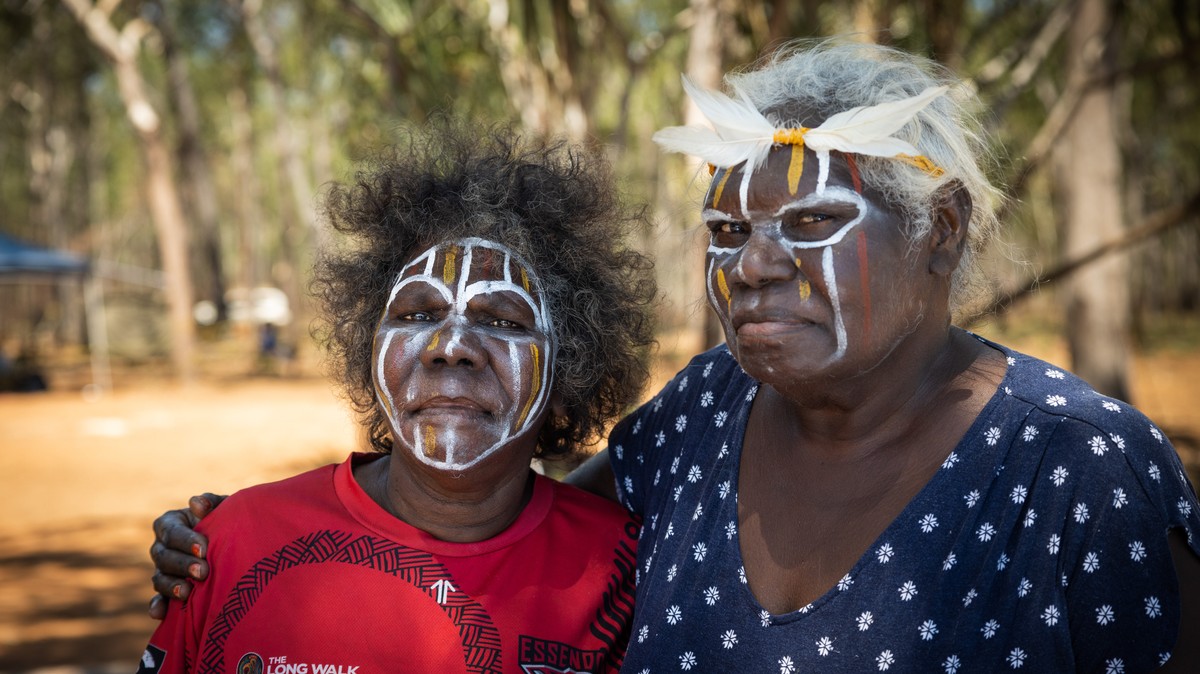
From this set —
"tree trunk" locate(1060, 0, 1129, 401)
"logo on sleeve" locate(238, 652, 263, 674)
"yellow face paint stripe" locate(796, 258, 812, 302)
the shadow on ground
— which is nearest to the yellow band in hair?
"yellow face paint stripe" locate(796, 258, 812, 302)

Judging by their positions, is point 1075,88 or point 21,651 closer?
point 21,651

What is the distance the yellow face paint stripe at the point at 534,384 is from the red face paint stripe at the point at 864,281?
2.45ft

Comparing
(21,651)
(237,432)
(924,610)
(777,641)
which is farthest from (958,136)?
(237,432)

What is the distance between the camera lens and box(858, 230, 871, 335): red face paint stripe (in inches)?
67.8

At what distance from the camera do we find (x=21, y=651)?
16.3ft

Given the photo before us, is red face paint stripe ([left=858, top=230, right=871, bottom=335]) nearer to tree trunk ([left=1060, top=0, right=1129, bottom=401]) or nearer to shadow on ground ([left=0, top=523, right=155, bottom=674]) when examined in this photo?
shadow on ground ([left=0, top=523, right=155, bottom=674])

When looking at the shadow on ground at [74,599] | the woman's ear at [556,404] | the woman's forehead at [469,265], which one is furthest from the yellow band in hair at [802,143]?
the shadow on ground at [74,599]

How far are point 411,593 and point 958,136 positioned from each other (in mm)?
1356

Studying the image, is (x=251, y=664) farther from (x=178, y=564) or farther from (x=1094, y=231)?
(x=1094, y=231)

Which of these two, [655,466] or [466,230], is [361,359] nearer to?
[466,230]

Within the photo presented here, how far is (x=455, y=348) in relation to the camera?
208 centimetres

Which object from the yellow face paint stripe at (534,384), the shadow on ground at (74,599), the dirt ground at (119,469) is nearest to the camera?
the yellow face paint stripe at (534,384)

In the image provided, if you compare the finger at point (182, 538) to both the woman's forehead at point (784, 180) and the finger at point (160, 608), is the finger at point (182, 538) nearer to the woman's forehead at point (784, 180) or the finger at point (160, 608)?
the finger at point (160, 608)

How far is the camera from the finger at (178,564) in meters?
2.04
